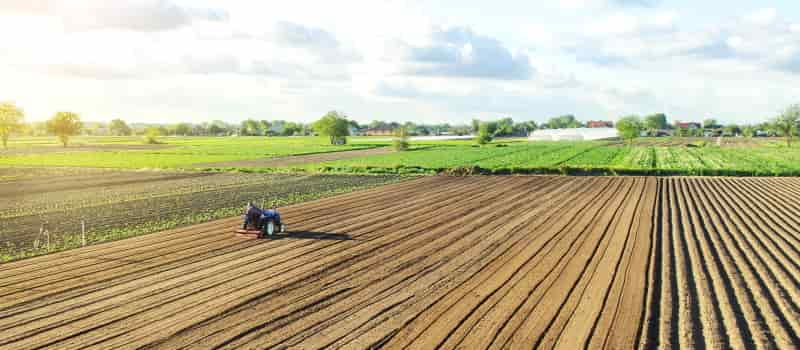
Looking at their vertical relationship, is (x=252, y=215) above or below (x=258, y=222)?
above

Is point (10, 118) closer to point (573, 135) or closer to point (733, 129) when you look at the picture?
point (573, 135)

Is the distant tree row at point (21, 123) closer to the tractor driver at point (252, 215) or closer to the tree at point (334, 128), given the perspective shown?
the tree at point (334, 128)

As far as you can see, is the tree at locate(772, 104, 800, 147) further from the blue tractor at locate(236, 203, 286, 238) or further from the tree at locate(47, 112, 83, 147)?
the tree at locate(47, 112, 83, 147)

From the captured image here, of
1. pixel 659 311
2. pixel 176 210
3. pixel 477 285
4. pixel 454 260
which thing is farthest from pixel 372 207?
pixel 659 311

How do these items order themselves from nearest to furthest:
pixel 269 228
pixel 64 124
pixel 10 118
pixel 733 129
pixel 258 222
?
pixel 258 222, pixel 269 228, pixel 10 118, pixel 64 124, pixel 733 129

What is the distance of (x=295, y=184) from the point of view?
130ft

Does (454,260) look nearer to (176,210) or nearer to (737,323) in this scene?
(737,323)

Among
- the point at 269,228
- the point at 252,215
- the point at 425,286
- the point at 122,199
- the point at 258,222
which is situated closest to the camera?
the point at 425,286

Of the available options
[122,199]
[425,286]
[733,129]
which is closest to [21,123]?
[122,199]

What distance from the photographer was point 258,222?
62.8 ft

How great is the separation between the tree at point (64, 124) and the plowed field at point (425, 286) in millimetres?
109808

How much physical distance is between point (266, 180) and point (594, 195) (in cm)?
2435

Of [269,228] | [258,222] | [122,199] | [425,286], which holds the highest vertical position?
[258,222]

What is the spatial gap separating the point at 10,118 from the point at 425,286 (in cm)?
10995
